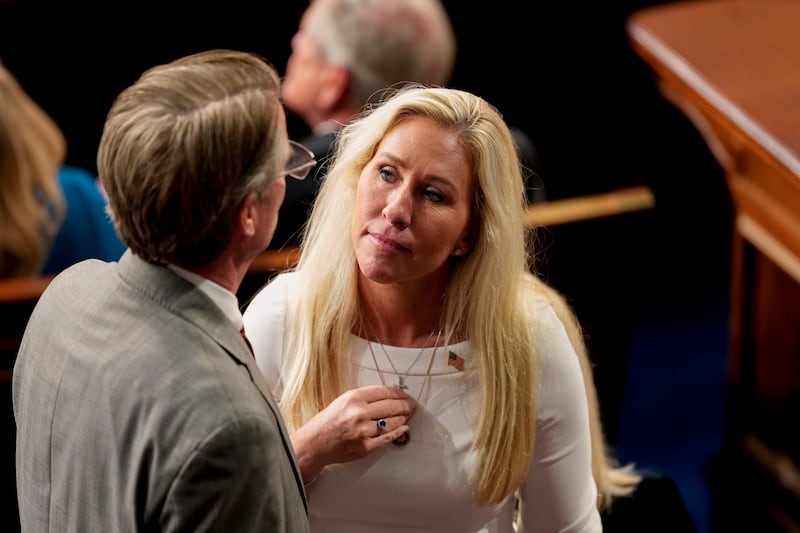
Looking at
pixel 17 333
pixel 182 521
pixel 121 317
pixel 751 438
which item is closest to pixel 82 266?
pixel 121 317

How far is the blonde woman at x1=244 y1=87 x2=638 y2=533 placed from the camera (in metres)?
1.84

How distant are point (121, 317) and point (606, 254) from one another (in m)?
1.53

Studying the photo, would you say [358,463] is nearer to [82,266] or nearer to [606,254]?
[82,266]

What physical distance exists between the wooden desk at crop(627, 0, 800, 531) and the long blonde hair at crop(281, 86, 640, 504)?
1.15 metres

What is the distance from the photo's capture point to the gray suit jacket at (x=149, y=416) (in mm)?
1467

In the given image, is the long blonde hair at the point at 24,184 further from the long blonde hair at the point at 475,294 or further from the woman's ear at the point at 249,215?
the woman's ear at the point at 249,215

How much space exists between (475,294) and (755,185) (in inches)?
55.7

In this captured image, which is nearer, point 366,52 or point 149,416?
point 149,416

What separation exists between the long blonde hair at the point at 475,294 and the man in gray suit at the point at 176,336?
0.32 meters

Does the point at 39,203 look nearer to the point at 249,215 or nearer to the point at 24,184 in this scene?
the point at 24,184

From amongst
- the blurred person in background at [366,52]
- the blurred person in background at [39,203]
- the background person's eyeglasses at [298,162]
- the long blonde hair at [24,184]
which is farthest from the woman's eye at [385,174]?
the long blonde hair at [24,184]

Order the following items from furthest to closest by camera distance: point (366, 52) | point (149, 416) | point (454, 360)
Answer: point (366, 52) → point (454, 360) → point (149, 416)

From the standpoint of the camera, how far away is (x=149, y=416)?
149 centimetres

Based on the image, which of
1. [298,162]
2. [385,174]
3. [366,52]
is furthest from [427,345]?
[366,52]
